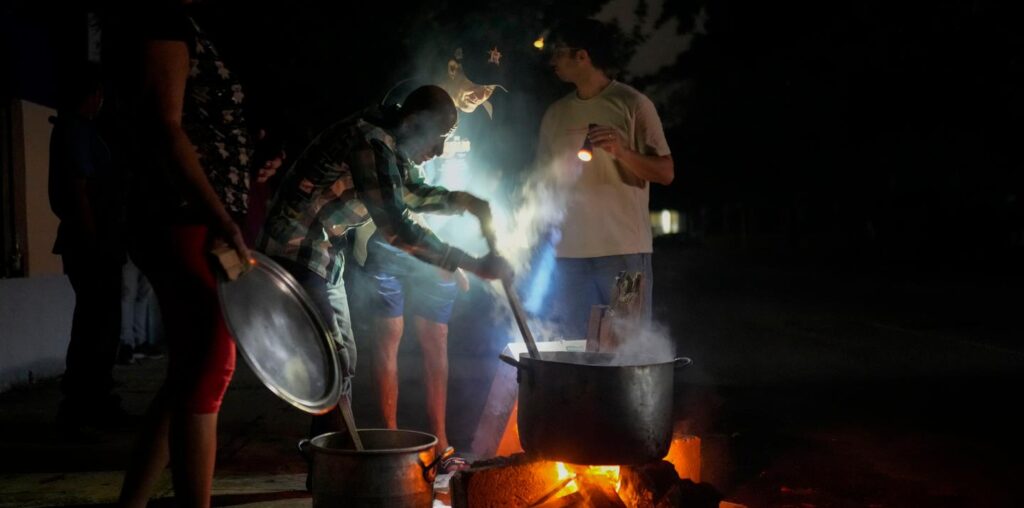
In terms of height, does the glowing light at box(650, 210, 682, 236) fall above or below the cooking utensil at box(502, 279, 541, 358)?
above

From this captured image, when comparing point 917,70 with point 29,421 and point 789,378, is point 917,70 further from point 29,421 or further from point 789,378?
point 29,421

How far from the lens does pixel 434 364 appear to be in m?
5.21

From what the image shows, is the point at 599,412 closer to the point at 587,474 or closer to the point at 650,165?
the point at 587,474

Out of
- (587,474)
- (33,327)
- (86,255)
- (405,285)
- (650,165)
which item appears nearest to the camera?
(587,474)

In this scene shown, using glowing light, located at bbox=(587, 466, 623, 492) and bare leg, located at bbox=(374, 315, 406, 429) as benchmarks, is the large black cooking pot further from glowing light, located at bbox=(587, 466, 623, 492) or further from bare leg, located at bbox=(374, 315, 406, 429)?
bare leg, located at bbox=(374, 315, 406, 429)

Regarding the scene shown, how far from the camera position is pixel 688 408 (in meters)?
6.64

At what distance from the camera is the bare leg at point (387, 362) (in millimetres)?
4984

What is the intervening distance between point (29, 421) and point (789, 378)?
249 inches

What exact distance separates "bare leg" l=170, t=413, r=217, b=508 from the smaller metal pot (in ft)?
1.62

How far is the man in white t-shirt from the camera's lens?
505 cm

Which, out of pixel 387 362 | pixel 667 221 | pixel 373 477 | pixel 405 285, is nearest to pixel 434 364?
pixel 387 362

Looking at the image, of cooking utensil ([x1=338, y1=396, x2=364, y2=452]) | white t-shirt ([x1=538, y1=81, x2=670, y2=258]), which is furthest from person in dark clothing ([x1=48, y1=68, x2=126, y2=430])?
white t-shirt ([x1=538, y1=81, x2=670, y2=258])

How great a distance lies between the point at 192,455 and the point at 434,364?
2251 mm

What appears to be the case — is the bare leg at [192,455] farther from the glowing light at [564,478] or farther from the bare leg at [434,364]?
the bare leg at [434,364]
